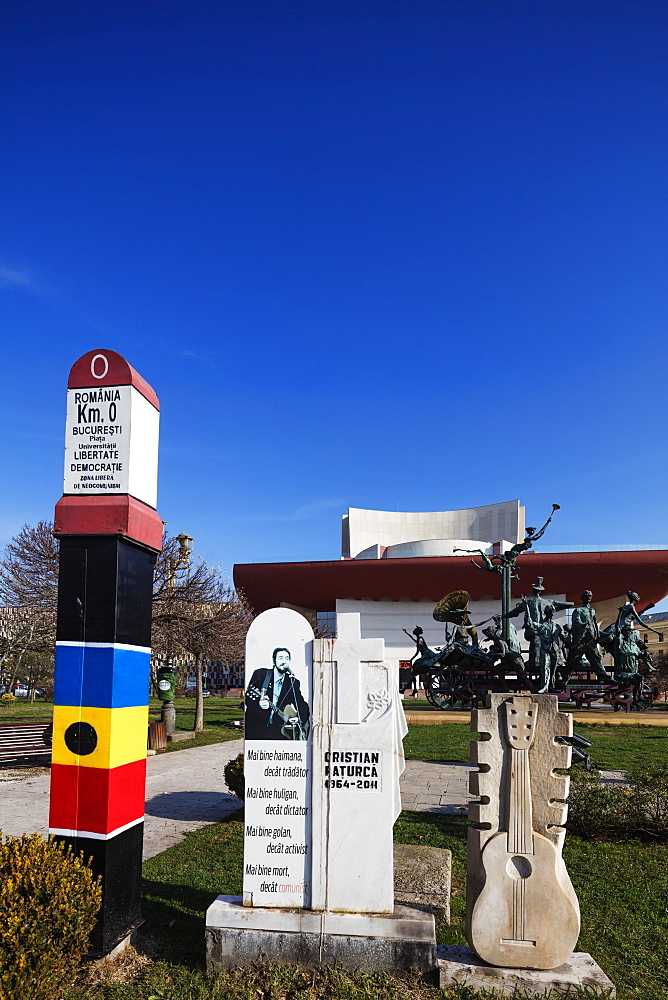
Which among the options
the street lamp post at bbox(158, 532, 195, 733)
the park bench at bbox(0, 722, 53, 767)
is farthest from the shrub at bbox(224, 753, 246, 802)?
the street lamp post at bbox(158, 532, 195, 733)

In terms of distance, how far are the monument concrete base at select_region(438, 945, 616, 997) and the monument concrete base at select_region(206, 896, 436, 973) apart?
0.16 meters

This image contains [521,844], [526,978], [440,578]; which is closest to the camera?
[526,978]

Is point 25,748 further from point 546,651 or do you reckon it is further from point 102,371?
point 102,371

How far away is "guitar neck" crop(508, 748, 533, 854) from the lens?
464 cm

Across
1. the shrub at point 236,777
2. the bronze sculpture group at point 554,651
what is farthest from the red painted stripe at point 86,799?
the bronze sculpture group at point 554,651

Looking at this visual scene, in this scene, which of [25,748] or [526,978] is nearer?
[526,978]

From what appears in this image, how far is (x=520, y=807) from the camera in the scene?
468 cm

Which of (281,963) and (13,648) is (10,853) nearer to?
(281,963)

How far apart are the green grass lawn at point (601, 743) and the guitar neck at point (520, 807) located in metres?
10.3

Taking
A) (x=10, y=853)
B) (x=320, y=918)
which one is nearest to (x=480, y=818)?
(x=320, y=918)

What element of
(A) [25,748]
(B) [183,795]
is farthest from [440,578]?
(B) [183,795]

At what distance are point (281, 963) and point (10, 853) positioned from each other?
193 cm

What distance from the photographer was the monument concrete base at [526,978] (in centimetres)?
435

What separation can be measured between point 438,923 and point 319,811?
5.74ft
